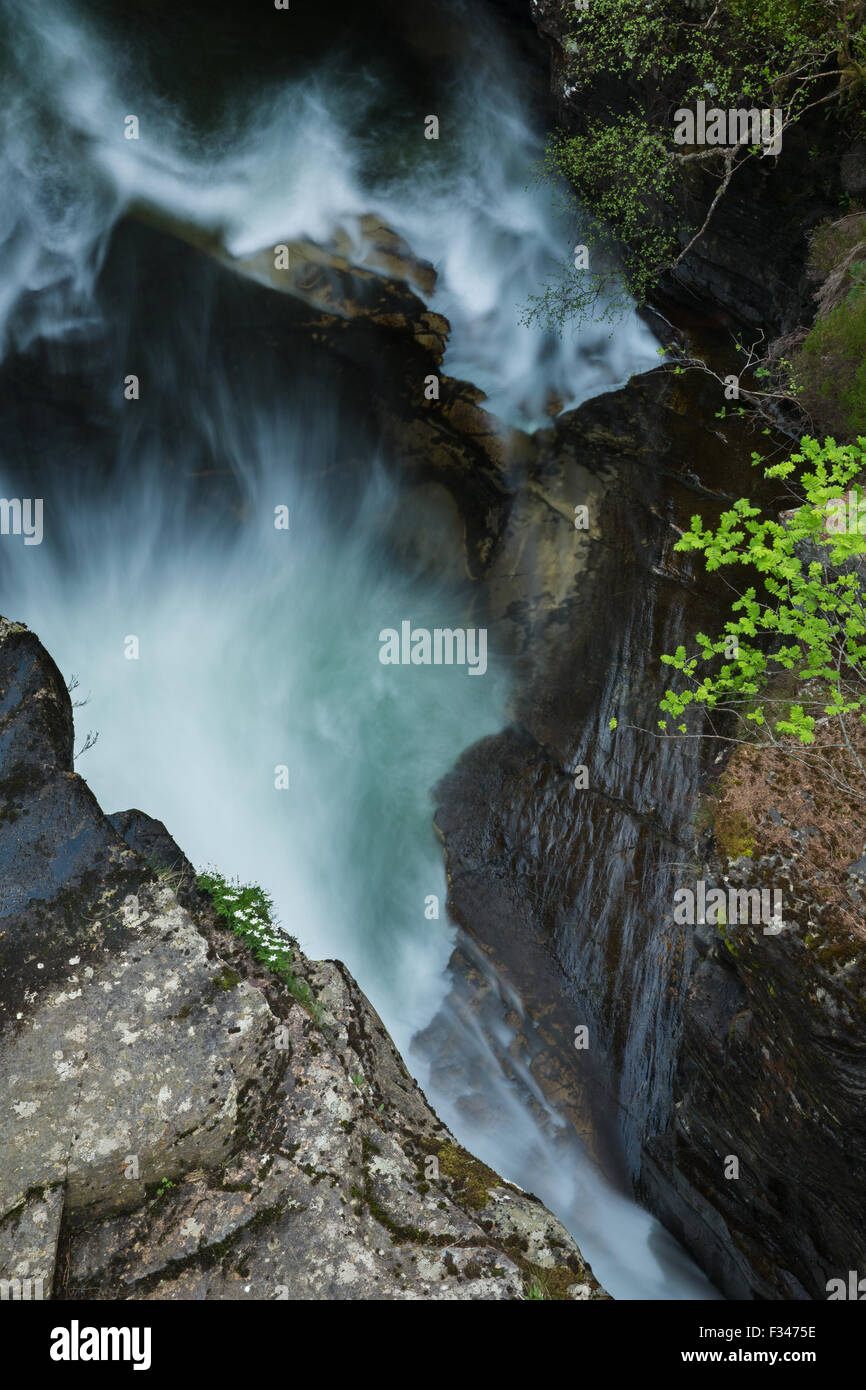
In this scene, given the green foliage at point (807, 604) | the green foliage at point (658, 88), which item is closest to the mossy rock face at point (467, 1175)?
the green foliage at point (807, 604)

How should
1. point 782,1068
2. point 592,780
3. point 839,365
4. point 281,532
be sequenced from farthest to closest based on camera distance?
1. point 281,532
2. point 592,780
3. point 839,365
4. point 782,1068

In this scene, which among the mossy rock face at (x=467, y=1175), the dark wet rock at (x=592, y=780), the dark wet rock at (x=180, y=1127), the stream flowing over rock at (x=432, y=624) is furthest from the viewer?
the dark wet rock at (x=592, y=780)

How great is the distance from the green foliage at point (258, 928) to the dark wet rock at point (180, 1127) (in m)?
0.16

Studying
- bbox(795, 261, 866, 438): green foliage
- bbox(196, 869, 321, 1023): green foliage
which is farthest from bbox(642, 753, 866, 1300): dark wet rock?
bbox(795, 261, 866, 438): green foliage

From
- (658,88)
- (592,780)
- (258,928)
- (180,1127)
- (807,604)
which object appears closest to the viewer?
(180,1127)

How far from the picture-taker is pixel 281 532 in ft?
38.8

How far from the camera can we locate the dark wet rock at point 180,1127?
4.69 meters

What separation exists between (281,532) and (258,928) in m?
6.95

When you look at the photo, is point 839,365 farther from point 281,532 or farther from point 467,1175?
point 467,1175

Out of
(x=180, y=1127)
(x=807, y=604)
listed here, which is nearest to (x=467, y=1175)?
(x=180, y=1127)

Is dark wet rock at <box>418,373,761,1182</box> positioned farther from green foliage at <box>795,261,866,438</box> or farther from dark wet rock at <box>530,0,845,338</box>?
green foliage at <box>795,261,866,438</box>

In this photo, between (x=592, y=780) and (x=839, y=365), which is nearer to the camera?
(x=839, y=365)

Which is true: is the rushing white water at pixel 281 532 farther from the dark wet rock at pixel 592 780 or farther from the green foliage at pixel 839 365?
the green foliage at pixel 839 365
